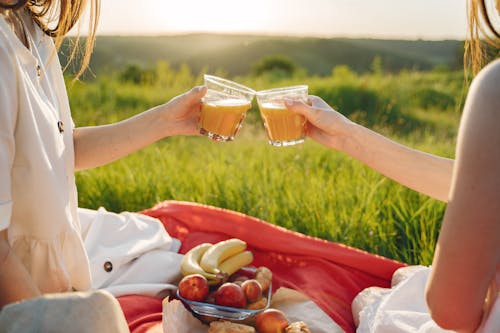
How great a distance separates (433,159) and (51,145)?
136 cm

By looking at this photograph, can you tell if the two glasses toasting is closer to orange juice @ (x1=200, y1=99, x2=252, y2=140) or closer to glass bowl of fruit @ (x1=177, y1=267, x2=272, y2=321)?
orange juice @ (x1=200, y1=99, x2=252, y2=140)

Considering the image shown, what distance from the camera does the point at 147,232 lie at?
281 cm

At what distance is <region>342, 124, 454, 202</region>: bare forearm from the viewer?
7.57 feet

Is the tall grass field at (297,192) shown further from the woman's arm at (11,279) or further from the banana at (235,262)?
the woman's arm at (11,279)

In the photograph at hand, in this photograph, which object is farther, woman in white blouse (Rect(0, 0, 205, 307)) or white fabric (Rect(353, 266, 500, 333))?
white fabric (Rect(353, 266, 500, 333))

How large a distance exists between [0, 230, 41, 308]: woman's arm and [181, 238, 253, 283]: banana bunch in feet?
2.96

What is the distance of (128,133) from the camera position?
242cm

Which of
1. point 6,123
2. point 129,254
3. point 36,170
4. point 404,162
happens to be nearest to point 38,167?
point 36,170

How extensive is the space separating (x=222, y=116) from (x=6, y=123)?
0.92 metres

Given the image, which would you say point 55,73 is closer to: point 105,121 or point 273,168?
point 273,168

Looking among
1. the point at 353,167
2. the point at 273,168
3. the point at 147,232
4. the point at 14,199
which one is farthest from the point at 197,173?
the point at 14,199

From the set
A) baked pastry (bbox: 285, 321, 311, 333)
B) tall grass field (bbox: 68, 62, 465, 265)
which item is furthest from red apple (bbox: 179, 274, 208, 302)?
tall grass field (bbox: 68, 62, 465, 265)

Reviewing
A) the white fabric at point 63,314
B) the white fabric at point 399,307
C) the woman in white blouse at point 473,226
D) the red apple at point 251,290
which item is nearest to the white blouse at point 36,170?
the white fabric at point 63,314

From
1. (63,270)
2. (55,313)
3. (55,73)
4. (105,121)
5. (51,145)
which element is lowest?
(105,121)
